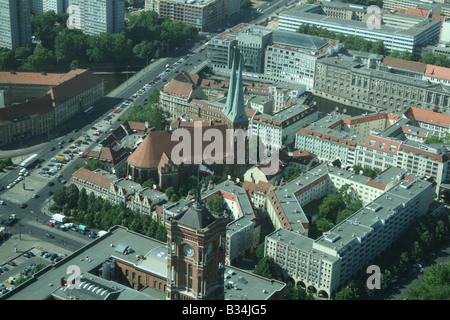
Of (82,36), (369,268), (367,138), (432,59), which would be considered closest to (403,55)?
(432,59)

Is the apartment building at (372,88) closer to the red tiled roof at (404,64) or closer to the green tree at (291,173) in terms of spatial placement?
the red tiled roof at (404,64)

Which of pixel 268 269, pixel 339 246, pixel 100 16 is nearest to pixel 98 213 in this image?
pixel 268 269

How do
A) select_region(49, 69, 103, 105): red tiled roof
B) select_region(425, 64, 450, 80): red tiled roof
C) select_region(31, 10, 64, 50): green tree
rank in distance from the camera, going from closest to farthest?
select_region(49, 69, 103, 105): red tiled roof, select_region(425, 64, 450, 80): red tiled roof, select_region(31, 10, 64, 50): green tree

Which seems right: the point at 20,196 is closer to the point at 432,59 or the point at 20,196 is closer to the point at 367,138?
the point at 367,138

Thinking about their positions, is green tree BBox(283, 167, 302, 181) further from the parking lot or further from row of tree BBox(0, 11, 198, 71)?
row of tree BBox(0, 11, 198, 71)

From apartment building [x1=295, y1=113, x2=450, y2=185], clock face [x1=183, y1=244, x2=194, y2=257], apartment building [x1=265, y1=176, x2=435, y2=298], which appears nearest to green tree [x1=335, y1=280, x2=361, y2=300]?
apartment building [x1=265, y1=176, x2=435, y2=298]
